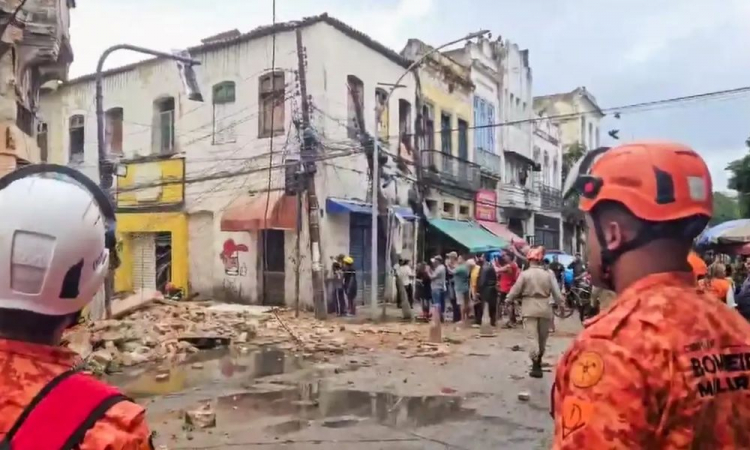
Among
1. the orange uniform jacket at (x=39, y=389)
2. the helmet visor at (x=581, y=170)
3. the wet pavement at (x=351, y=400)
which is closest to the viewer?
the orange uniform jacket at (x=39, y=389)

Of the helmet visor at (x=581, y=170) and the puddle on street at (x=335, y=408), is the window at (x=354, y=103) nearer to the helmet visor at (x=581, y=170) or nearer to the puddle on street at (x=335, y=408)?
the puddle on street at (x=335, y=408)

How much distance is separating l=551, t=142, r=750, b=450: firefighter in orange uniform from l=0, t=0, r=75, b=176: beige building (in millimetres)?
11859

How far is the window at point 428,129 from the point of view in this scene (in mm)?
27562

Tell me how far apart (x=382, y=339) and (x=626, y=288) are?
13.6 metres

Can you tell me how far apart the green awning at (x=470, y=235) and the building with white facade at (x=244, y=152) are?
1781 millimetres

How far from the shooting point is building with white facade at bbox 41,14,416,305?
22.2m

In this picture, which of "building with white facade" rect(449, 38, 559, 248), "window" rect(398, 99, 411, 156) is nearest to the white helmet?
"window" rect(398, 99, 411, 156)

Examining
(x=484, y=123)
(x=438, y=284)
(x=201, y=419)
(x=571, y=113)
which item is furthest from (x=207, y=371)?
(x=571, y=113)

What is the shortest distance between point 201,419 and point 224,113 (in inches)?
677

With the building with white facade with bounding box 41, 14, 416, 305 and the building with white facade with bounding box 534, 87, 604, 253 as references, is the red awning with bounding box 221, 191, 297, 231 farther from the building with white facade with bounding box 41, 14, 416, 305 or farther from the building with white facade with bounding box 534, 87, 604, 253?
the building with white facade with bounding box 534, 87, 604, 253

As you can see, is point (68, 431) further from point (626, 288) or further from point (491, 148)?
point (491, 148)

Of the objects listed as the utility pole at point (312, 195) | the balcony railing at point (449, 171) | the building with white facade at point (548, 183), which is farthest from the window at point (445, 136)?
the building with white facade at point (548, 183)

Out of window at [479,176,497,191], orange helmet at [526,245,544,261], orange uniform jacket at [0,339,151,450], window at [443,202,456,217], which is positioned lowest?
orange uniform jacket at [0,339,151,450]

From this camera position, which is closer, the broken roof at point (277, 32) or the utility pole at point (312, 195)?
the utility pole at point (312, 195)
